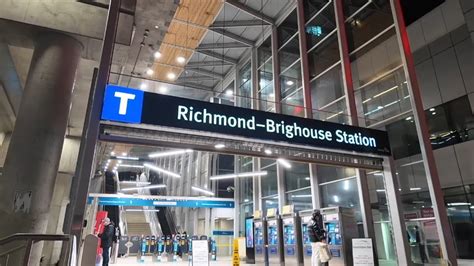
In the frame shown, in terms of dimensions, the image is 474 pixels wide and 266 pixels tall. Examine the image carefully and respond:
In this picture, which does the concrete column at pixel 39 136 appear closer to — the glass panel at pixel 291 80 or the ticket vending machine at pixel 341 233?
the ticket vending machine at pixel 341 233

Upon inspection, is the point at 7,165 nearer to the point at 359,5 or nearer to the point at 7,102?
the point at 7,102

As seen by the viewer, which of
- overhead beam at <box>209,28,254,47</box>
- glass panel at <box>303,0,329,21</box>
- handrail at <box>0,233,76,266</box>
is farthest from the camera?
overhead beam at <box>209,28,254,47</box>

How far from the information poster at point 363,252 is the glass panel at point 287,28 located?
1053cm

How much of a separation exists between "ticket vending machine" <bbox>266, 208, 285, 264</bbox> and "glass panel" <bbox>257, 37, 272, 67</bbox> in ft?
28.0

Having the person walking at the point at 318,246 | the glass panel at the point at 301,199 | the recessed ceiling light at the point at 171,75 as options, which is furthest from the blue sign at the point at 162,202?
the person walking at the point at 318,246

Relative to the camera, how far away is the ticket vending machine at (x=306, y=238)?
11328 millimetres

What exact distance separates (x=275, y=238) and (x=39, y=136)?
9.70 metres

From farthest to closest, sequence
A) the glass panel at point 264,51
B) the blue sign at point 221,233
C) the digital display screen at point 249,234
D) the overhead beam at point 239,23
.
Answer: the blue sign at point 221,233
the glass panel at point 264,51
the overhead beam at point 239,23
the digital display screen at point 249,234

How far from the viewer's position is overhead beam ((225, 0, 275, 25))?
15383 mm

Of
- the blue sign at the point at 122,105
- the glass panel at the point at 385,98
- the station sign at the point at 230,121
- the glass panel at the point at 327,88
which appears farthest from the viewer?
the glass panel at the point at 327,88

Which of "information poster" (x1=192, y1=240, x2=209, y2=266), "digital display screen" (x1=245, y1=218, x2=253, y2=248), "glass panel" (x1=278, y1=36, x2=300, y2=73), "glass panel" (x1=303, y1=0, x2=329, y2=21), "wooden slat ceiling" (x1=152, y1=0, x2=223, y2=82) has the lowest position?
"information poster" (x1=192, y1=240, x2=209, y2=266)

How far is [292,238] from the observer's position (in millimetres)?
12258

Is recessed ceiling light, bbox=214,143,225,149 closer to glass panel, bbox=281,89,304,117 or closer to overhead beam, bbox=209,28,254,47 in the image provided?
glass panel, bbox=281,89,304,117

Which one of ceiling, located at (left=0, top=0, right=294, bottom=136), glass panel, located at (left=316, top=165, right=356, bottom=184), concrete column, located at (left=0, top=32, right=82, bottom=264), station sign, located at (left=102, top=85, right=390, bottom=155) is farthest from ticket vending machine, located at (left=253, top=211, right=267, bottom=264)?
concrete column, located at (left=0, top=32, right=82, bottom=264)
